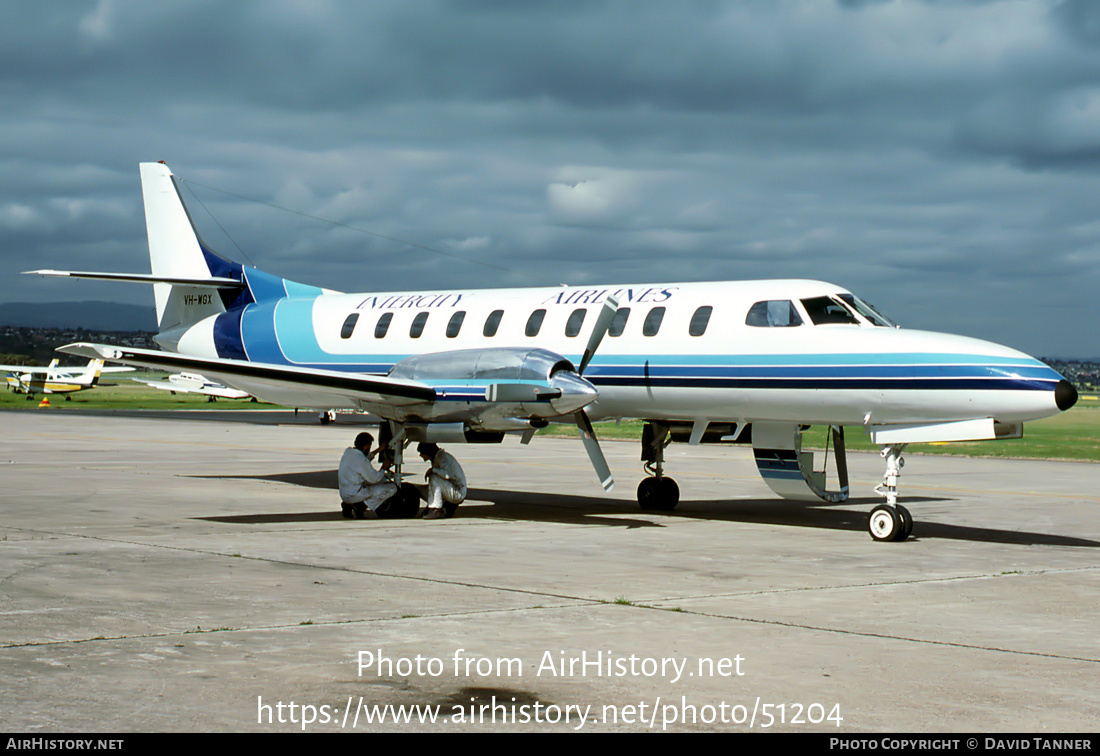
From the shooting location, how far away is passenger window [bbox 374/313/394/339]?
19.1 m

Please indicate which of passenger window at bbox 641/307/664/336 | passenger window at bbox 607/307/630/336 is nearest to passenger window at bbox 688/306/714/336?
passenger window at bbox 641/307/664/336

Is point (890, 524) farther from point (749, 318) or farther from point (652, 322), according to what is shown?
point (652, 322)

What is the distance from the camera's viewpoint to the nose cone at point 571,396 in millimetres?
15047

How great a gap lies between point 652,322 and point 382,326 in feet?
16.9

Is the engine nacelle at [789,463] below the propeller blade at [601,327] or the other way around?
below

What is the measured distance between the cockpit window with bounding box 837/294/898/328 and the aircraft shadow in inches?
115

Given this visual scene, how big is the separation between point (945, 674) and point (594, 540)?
736 cm

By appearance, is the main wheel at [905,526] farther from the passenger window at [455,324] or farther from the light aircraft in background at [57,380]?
the light aircraft in background at [57,380]

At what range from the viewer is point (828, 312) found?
15141 millimetres

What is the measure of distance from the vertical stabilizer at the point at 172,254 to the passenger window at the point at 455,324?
18.8 ft

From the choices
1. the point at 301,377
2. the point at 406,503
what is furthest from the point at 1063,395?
the point at 301,377

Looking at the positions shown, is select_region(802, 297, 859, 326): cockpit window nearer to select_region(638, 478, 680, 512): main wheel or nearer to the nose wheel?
the nose wheel

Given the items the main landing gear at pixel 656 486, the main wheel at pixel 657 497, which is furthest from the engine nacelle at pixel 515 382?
the main wheel at pixel 657 497
